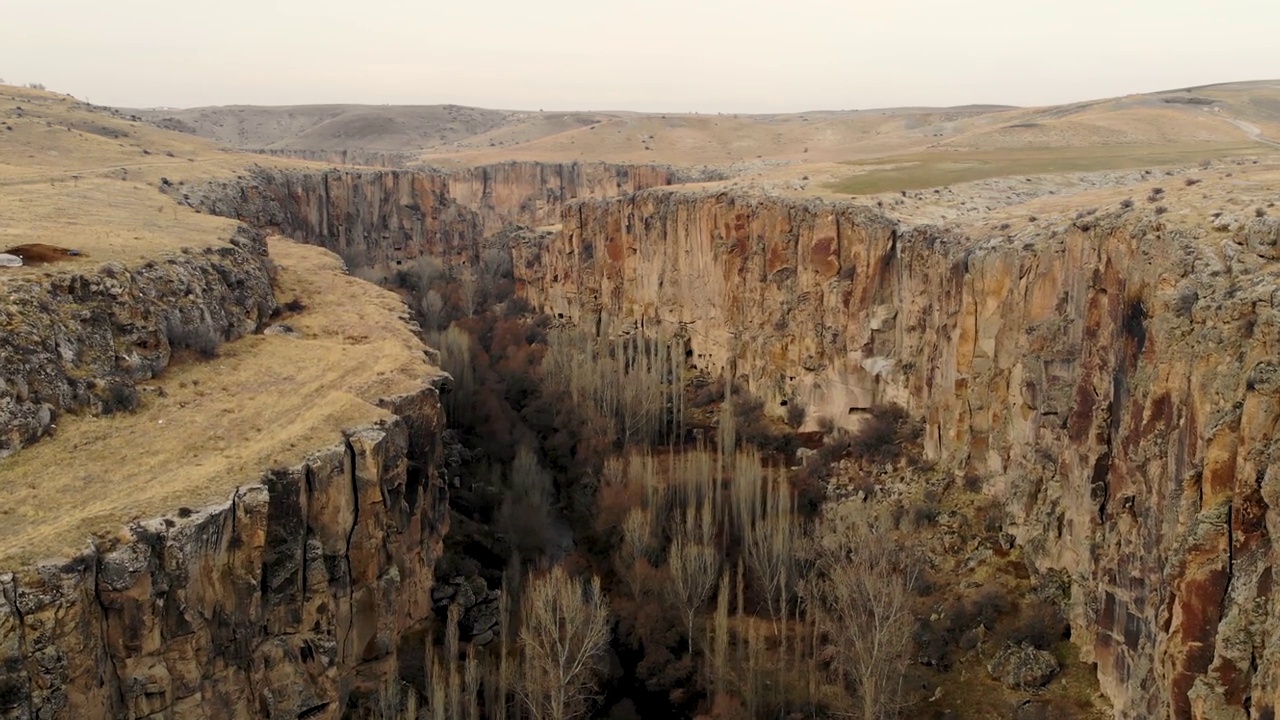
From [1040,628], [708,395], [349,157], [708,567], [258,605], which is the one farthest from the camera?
[349,157]

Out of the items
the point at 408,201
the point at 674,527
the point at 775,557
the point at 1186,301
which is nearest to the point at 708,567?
the point at 775,557

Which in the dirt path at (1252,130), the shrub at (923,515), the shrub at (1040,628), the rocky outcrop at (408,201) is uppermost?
the dirt path at (1252,130)

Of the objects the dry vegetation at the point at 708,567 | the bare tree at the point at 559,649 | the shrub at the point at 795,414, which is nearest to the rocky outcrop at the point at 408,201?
the dry vegetation at the point at 708,567

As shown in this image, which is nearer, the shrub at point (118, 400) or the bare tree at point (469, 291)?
the shrub at point (118, 400)

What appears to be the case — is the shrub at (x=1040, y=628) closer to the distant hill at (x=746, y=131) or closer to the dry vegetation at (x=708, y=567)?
the dry vegetation at (x=708, y=567)

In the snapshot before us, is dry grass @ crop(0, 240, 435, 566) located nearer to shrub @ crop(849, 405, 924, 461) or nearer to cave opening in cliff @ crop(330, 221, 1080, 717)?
cave opening in cliff @ crop(330, 221, 1080, 717)

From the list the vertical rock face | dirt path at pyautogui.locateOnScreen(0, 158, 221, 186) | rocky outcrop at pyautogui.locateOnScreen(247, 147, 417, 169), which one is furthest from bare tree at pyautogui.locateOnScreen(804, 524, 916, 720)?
rocky outcrop at pyautogui.locateOnScreen(247, 147, 417, 169)

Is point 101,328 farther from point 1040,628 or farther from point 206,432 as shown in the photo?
point 1040,628
